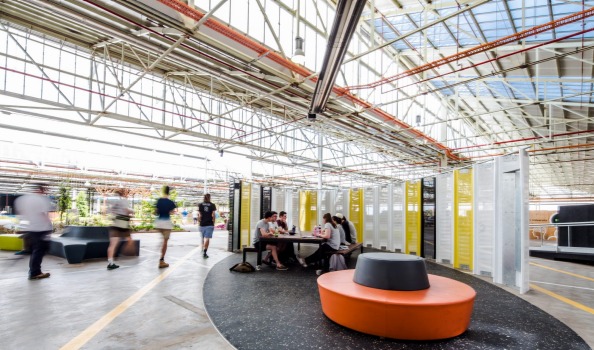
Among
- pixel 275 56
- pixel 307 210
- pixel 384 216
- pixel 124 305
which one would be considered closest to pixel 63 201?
pixel 307 210

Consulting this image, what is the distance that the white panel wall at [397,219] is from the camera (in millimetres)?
10216

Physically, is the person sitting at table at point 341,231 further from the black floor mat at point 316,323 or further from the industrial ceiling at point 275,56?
the industrial ceiling at point 275,56

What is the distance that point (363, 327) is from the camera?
3.32 m

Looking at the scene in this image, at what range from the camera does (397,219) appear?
412 inches

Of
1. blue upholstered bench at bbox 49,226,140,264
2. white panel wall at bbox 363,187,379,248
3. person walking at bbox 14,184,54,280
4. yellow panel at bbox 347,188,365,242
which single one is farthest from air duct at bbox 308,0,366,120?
blue upholstered bench at bbox 49,226,140,264

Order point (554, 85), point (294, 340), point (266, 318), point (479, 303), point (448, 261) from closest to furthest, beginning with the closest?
point (294, 340), point (266, 318), point (479, 303), point (448, 261), point (554, 85)

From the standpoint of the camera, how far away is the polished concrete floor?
10.2 feet

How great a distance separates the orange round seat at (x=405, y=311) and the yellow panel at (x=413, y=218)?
19.3ft

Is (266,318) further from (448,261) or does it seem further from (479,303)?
(448,261)

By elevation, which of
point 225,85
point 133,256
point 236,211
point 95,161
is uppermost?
point 225,85

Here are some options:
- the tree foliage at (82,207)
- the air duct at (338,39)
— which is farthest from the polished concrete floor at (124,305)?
the tree foliage at (82,207)

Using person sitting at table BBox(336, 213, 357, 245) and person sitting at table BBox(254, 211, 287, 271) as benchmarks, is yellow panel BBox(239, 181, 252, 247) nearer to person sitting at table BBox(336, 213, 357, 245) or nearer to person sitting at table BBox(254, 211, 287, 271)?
person sitting at table BBox(254, 211, 287, 271)

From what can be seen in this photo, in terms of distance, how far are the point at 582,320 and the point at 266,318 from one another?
3.88 meters

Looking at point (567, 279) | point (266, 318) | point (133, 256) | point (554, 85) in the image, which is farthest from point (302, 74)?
point (554, 85)
